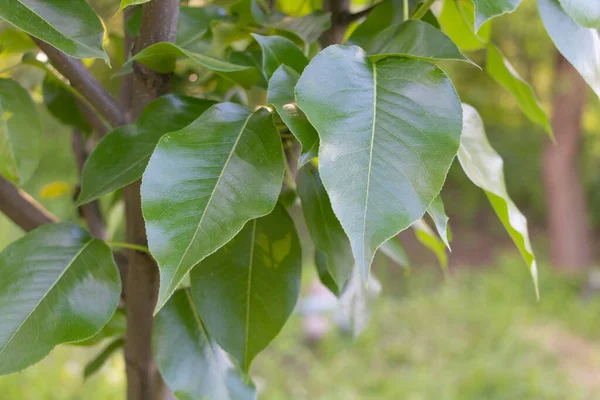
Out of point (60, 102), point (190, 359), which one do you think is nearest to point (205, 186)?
point (190, 359)

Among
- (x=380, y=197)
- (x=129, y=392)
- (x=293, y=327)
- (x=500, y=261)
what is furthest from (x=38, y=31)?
(x=500, y=261)

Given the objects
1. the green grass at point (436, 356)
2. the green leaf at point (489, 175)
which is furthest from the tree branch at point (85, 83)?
the green grass at point (436, 356)

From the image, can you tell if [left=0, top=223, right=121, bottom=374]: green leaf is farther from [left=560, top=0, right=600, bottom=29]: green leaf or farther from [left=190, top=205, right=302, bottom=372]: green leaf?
[left=560, top=0, right=600, bottom=29]: green leaf

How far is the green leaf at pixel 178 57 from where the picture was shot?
37 cm

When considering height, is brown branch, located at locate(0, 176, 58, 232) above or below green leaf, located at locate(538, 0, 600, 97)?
below

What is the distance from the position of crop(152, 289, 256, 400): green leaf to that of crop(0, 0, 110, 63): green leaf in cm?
20

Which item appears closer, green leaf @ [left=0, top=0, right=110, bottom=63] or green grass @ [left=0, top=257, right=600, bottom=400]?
green leaf @ [left=0, top=0, right=110, bottom=63]

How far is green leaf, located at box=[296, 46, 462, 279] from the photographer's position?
0.95 ft

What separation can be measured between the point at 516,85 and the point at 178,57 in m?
0.27

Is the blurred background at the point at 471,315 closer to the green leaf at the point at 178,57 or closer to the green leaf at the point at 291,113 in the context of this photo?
the green leaf at the point at 178,57

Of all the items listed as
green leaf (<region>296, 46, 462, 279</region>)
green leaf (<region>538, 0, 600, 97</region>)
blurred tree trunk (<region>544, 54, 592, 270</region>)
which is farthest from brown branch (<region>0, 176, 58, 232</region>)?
blurred tree trunk (<region>544, 54, 592, 270</region>)

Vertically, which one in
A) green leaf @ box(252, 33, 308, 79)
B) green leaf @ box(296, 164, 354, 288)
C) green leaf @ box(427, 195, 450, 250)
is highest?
green leaf @ box(252, 33, 308, 79)

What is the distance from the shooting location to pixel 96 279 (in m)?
0.39

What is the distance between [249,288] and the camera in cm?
42
